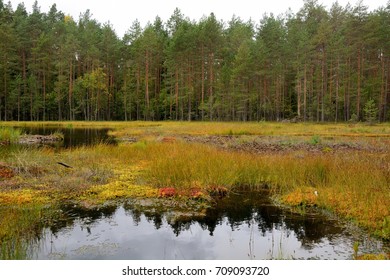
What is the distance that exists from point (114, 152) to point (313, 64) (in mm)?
42097

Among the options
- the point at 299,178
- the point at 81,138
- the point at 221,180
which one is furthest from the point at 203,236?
the point at 81,138

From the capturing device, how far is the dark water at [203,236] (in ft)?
19.2

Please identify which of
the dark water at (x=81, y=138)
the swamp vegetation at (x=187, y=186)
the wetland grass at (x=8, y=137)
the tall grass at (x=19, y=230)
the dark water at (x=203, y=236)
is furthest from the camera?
the dark water at (x=81, y=138)

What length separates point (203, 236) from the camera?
668 centimetres

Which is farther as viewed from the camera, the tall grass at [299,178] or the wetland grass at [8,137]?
the wetland grass at [8,137]

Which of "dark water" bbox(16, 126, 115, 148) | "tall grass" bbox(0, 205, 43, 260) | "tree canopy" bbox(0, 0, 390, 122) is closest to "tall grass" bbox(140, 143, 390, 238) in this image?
"tall grass" bbox(0, 205, 43, 260)

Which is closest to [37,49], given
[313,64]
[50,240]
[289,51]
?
[289,51]

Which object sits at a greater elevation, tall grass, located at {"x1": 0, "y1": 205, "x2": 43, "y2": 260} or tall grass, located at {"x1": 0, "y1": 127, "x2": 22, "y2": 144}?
tall grass, located at {"x1": 0, "y1": 127, "x2": 22, "y2": 144}

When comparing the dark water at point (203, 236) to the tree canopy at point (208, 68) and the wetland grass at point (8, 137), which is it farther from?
the tree canopy at point (208, 68)

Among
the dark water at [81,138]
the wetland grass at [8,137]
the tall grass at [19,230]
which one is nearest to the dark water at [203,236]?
the tall grass at [19,230]

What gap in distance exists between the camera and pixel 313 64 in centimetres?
4912

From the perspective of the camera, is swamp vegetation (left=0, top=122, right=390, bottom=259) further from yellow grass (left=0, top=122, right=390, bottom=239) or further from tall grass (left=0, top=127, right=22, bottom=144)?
tall grass (left=0, top=127, right=22, bottom=144)

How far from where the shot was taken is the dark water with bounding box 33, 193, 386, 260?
585cm

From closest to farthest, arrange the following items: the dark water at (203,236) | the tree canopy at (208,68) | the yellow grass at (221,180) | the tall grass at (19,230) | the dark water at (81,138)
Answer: the tall grass at (19,230) → the dark water at (203,236) → the yellow grass at (221,180) → the dark water at (81,138) → the tree canopy at (208,68)
